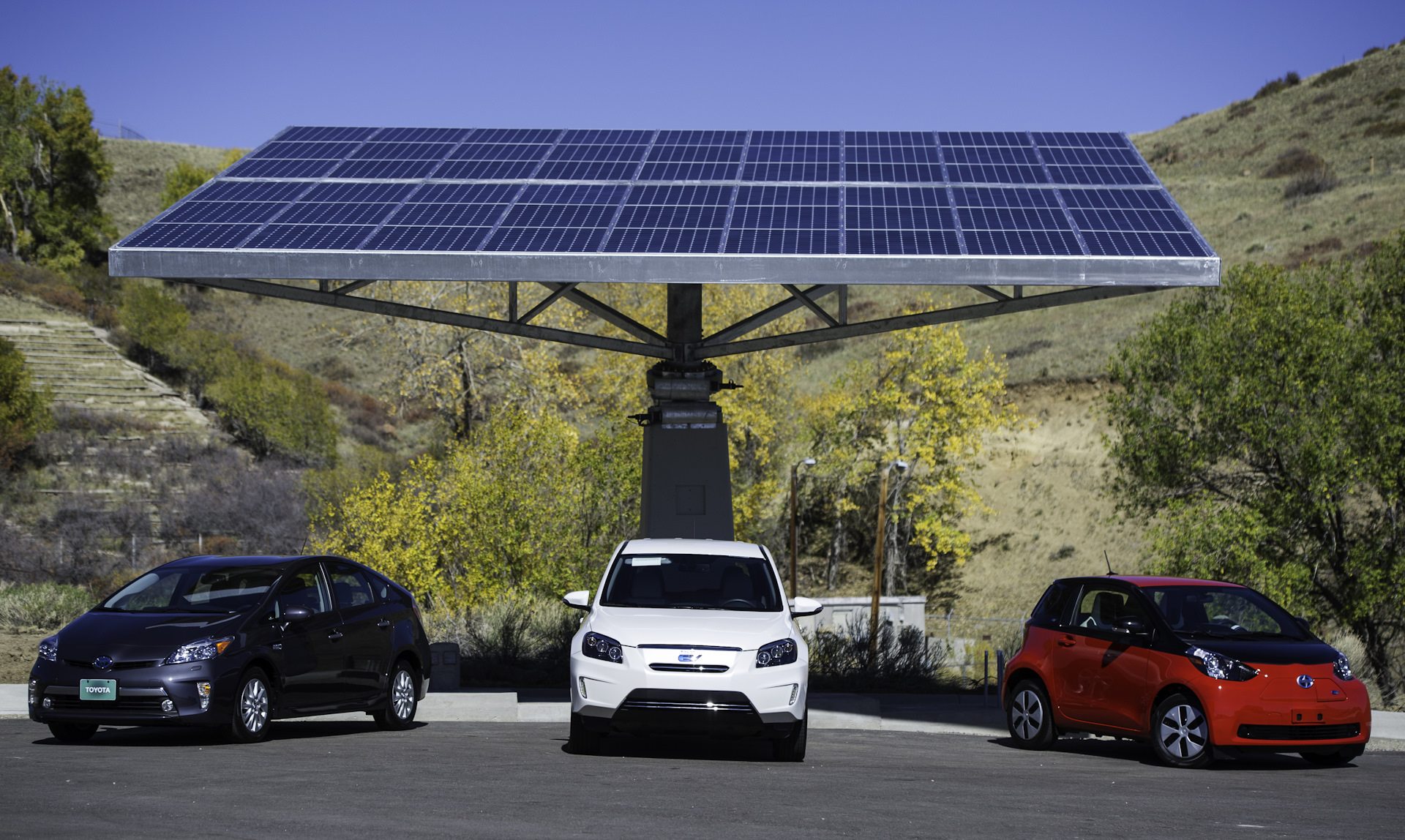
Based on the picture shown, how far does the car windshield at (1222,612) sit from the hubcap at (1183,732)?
83cm

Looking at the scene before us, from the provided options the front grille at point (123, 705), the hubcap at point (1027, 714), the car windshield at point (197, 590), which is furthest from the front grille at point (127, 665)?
the hubcap at point (1027, 714)

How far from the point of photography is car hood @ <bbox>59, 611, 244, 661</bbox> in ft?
32.2

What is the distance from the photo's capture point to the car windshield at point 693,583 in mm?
10594

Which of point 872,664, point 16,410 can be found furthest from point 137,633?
point 16,410

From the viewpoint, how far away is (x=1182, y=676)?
10.5 meters

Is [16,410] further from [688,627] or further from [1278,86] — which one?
[1278,86]

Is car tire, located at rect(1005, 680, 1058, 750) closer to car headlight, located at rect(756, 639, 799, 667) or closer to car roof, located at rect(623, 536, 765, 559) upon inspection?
car roof, located at rect(623, 536, 765, 559)

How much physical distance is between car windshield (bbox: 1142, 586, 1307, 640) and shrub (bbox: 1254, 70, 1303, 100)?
9825 centimetres

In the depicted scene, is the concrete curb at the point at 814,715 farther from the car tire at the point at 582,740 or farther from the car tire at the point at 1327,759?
the car tire at the point at 582,740

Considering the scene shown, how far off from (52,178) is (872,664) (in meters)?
65.4

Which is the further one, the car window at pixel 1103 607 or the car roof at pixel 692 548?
the car window at pixel 1103 607

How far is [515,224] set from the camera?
15258mm

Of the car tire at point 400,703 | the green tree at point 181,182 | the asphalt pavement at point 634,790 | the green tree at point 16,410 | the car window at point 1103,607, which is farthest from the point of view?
the green tree at point 181,182

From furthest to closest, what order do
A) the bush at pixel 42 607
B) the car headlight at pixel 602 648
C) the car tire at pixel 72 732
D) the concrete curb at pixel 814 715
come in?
the bush at pixel 42 607 < the concrete curb at pixel 814 715 < the car tire at pixel 72 732 < the car headlight at pixel 602 648
